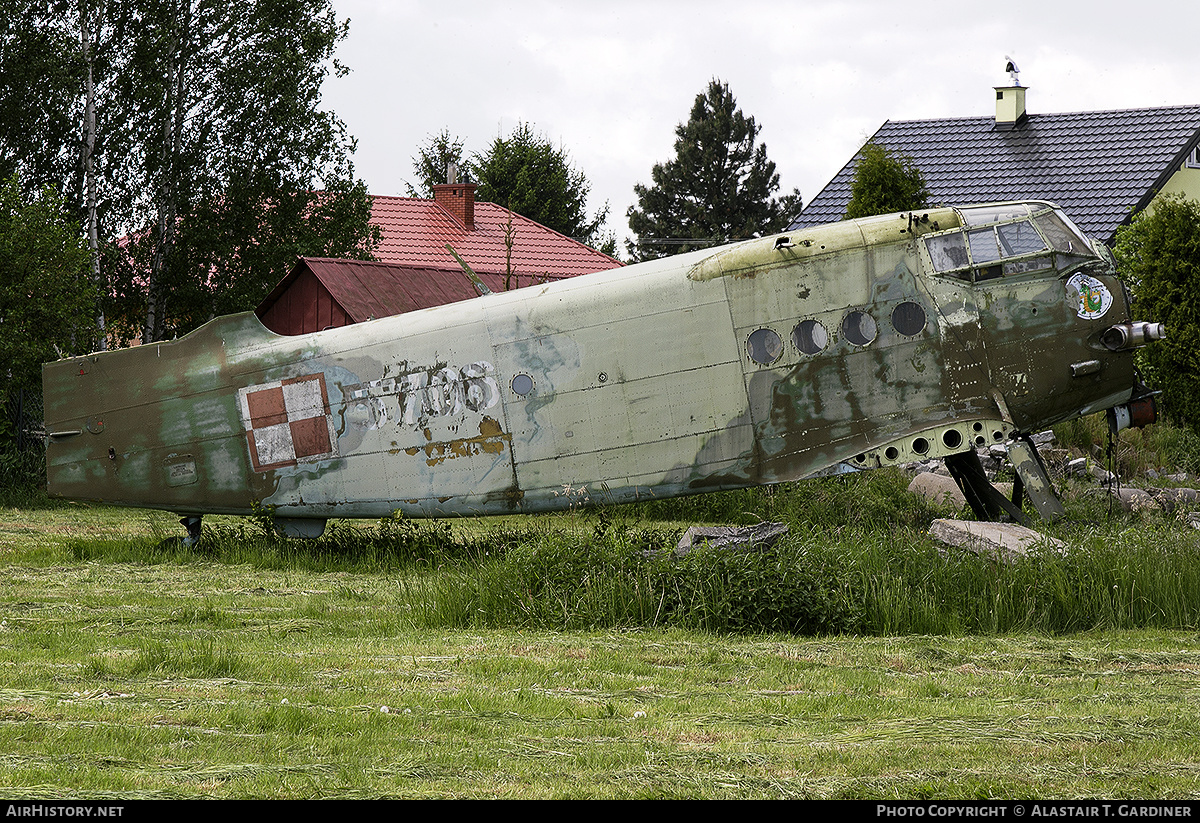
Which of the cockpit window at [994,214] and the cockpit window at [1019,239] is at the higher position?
the cockpit window at [994,214]

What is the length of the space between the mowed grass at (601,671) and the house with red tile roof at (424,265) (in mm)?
11437

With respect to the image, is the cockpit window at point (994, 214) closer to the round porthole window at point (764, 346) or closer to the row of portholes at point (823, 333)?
the row of portholes at point (823, 333)

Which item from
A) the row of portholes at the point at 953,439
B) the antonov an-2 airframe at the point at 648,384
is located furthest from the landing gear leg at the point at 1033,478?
the row of portholes at the point at 953,439

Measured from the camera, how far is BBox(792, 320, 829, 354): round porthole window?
553 inches

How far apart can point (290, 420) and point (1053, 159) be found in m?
26.6

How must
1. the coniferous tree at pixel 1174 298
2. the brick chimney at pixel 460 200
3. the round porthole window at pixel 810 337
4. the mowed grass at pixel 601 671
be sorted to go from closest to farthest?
the mowed grass at pixel 601 671 → the round porthole window at pixel 810 337 → the coniferous tree at pixel 1174 298 → the brick chimney at pixel 460 200

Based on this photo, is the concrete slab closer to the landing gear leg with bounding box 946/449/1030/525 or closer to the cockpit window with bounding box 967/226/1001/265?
the landing gear leg with bounding box 946/449/1030/525

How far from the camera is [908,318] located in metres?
13.9

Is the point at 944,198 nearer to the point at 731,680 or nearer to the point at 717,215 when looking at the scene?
the point at 731,680

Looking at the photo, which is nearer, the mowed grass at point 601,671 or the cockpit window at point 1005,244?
the mowed grass at point 601,671

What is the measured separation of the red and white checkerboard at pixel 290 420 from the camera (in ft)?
49.8

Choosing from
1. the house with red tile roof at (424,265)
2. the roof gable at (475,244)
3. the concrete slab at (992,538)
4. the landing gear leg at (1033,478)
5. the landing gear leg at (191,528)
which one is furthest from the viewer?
the roof gable at (475,244)

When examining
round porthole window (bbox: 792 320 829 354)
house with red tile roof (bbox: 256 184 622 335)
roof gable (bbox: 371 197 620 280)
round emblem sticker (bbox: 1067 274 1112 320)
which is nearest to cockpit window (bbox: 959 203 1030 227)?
round emblem sticker (bbox: 1067 274 1112 320)

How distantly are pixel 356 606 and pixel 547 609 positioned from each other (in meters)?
2.18
